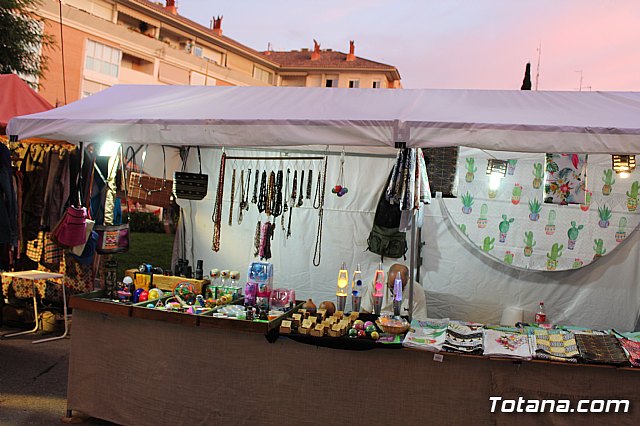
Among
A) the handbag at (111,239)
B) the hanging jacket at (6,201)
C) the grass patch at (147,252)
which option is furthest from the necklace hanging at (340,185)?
the grass patch at (147,252)

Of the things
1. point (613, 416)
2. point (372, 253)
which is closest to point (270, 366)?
point (613, 416)

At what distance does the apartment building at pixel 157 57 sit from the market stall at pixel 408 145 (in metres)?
8.00

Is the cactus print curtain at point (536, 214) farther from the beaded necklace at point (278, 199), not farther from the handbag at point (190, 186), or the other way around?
the handbag at point (190, 186)

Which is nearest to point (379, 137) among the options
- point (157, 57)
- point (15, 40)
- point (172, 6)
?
point (15, 40)

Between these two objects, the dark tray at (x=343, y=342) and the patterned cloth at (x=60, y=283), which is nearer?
the dark tray at (x=343, y=342)

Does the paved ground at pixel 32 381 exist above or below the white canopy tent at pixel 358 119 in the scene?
below

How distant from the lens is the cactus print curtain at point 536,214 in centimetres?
496

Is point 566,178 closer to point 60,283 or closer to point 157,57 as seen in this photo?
point 60,283

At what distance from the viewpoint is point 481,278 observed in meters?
5.30

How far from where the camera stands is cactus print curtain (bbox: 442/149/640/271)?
496 cm

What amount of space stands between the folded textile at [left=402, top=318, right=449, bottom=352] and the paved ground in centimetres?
226

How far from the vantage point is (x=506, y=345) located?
3.20 m

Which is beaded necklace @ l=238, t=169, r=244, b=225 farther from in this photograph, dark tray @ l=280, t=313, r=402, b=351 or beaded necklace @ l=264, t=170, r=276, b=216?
dark tray @ l=280, t=313, r=402, b=351

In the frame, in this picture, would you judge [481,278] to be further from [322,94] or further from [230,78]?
[230,78]
